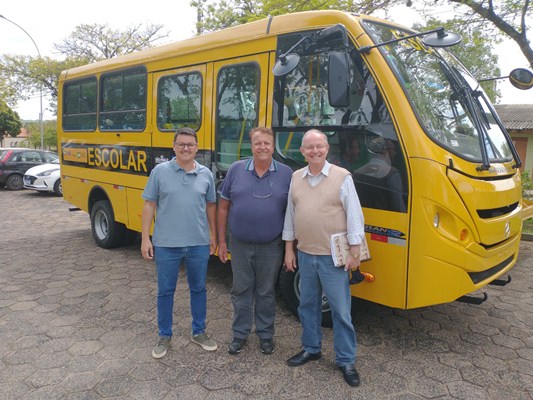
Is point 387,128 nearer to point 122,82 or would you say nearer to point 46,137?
point 122,82

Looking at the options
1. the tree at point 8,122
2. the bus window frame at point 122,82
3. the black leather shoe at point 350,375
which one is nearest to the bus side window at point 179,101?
the bus window frame at point 122,82

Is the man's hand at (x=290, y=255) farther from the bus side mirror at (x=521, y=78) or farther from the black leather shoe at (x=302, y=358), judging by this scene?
the bus side mirror at (x=521, y=78)

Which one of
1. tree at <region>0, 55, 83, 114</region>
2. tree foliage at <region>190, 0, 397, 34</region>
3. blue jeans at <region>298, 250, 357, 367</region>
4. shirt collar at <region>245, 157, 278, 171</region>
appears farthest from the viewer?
tree at <region>0, 55, 83, 114</region>

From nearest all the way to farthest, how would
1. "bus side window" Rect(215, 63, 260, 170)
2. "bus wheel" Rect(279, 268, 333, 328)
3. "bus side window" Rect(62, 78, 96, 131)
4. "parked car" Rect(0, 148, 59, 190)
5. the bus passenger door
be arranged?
"bus wheel" Rect(279, 268, 333, 328), the bus passenger door, "bus side window" Rect(215, 63, 260, 170), "bus side window" Rect(62, 78, 96, 131), "parked car" Rect(0, 148, 59, 190)

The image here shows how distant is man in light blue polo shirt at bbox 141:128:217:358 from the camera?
3291 mm

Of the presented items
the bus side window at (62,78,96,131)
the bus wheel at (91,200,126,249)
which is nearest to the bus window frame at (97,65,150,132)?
the bus side window at (62,78,96,131)

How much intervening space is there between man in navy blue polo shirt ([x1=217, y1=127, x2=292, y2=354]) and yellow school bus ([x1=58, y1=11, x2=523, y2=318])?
60 centimetres

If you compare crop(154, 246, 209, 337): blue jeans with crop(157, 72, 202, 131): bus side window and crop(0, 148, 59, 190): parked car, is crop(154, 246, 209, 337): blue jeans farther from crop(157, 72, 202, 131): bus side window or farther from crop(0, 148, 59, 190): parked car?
crop(0, 148, 59, 190): parked car

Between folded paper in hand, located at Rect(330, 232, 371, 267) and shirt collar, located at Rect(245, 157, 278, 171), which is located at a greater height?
shirt collar, located at Rect(245, 157, 278, 171)

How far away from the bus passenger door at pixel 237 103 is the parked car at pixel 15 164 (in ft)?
44.2

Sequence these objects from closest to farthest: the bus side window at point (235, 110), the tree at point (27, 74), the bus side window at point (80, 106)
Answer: the bus side window at point (235, 110) < the bus side window at point (80, 106) < the tree at point (27, 74)

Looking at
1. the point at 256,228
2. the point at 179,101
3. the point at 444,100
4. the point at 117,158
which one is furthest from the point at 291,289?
the point at 117,158

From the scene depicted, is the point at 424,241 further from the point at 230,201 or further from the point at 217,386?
the point at 217,386

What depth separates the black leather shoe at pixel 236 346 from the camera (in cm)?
348
